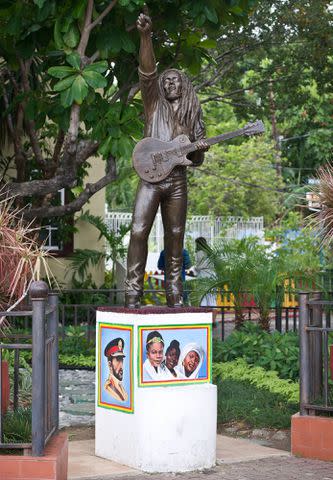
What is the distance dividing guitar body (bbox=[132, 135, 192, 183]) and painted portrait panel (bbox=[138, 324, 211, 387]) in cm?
134

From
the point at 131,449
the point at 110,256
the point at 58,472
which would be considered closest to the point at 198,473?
the point at 131,449

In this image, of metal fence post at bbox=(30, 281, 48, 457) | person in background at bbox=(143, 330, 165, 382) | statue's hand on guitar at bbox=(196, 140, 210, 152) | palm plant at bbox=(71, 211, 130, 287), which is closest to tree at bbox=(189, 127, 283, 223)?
palm plant at bbox=(71, 211, 130, 287)

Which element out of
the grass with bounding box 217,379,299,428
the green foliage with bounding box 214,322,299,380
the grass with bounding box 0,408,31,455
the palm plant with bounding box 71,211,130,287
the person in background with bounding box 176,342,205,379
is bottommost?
the grass with bounding box 217,379,299,428

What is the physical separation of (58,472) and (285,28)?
45.4ft

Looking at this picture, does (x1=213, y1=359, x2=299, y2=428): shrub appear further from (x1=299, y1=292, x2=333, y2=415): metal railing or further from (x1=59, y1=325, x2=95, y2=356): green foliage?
(x1=59, y1=325, x2=95, y2=356): green foliage

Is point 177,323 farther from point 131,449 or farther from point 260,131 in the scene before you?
point 260,131

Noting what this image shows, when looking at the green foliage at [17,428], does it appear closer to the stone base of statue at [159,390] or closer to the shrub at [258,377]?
the stone base of statue at [159,390]

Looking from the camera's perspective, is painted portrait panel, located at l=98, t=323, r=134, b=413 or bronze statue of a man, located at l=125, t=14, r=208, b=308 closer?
painted portrait panel, located at l=98, t=323, r=134, b=413

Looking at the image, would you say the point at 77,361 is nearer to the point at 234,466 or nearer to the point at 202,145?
the point at 234,466

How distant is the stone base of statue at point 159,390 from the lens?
756 cm

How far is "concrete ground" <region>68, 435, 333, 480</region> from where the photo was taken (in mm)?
7359

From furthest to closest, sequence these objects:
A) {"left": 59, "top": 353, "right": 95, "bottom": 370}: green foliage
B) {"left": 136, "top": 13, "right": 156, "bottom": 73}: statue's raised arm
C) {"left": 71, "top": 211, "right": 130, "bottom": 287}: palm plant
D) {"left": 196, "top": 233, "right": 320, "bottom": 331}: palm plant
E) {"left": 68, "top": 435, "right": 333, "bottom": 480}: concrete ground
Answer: {"left": 71, "top": 211, "right": 130, "bottom": 287}: palm plant, {"left": 59, "top": 353, "right": 95, "bottom": 370}: green foliage, {"left": 196, "top": 233, "right": 320, "bottom": 331}: palm plant, {"left": 136, "top": 13, "right": 156, "bottom": 73}: statue's raised arm, {"left": 68, "top": 435, "right": 333, "bottom": 480}: concrete ground

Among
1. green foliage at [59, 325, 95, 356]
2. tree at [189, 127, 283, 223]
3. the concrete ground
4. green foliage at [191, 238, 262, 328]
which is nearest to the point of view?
the concrete ground

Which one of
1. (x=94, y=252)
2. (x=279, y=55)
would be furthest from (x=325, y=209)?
(x=94, y=252)
